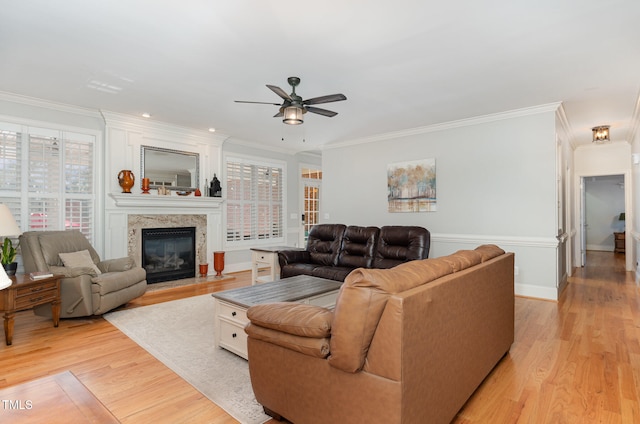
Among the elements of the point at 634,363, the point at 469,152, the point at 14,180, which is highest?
the point at 469,152

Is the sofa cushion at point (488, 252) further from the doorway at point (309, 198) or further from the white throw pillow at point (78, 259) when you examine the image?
the doorway at point (309, 198)

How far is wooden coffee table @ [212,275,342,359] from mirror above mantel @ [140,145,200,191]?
11.3 ft

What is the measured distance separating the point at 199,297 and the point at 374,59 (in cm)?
376

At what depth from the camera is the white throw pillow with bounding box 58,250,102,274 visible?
158 inches

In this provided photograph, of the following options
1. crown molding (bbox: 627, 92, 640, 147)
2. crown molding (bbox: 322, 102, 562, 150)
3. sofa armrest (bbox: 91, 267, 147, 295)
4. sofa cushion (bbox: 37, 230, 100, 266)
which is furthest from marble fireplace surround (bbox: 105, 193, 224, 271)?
crown molding (bbox: 627, 92, 640, 147)

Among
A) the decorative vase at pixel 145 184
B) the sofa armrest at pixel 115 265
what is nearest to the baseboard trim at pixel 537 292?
the sofa armrest at pixel 115 265

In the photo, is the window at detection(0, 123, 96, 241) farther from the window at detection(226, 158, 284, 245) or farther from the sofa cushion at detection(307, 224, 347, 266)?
the sofa cushion at detection(307, 224, 347, 266)

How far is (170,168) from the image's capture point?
5.86 meters

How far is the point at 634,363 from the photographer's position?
2719 millimetres

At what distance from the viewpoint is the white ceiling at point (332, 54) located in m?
2.51

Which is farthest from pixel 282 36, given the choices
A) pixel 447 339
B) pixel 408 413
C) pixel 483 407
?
pixel 483 407

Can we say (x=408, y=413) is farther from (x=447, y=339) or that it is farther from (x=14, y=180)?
(x=14, y=180)

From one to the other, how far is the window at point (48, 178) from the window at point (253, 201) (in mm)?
2360

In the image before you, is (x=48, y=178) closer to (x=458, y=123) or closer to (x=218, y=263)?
(x=218, y=263)
